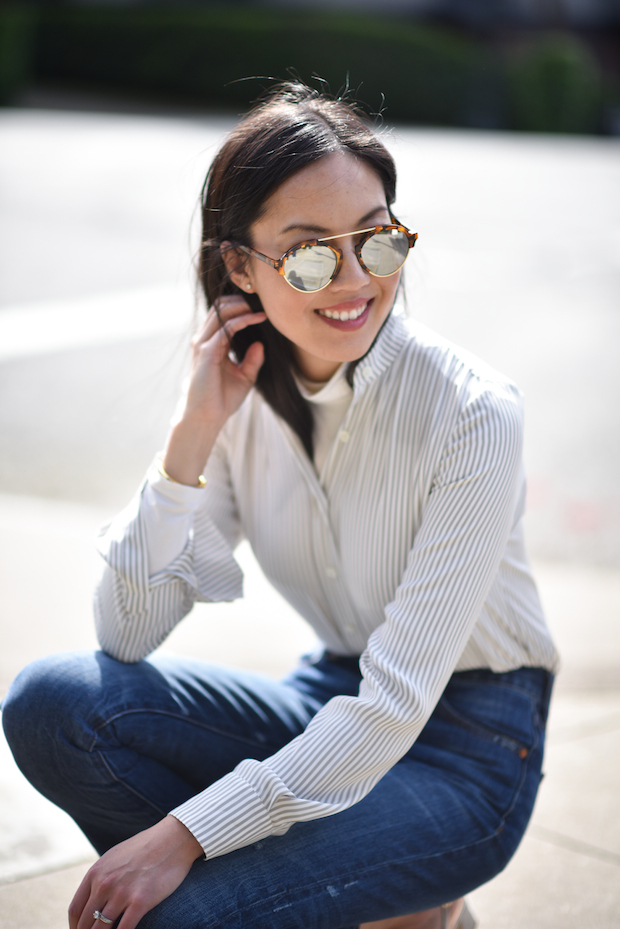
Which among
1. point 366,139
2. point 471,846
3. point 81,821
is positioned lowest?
point 81,821

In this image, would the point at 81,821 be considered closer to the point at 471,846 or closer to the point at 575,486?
the point at 471,846

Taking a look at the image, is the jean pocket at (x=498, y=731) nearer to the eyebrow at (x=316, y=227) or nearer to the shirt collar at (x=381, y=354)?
the shirt collar at (x=381, y=354)

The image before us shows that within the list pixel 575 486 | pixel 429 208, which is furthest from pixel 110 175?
pixel 575 486

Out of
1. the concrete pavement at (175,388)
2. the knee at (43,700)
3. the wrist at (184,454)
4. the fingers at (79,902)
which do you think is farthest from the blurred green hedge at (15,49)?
the fingers at (79,902)

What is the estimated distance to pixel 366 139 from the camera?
186 cm

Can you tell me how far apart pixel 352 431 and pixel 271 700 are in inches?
22.5

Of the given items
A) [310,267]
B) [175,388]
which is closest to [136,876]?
[310,267]

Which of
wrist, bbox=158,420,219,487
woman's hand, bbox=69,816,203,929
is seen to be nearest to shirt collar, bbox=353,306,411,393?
wrist, bbox=158,420,219,487

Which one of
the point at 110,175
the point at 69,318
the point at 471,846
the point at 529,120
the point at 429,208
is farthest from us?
the point at 529,120

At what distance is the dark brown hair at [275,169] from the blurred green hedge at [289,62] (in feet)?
64.5

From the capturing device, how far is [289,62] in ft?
70.4

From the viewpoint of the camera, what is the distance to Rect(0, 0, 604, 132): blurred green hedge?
21156 millimetres

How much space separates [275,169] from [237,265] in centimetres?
26

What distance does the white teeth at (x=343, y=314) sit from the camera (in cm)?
189
